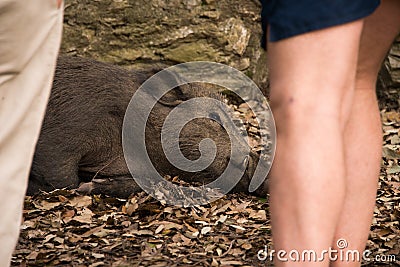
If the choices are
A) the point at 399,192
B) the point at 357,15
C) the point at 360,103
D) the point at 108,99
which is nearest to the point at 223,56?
the point at 108,99

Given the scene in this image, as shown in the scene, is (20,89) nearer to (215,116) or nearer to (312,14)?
(312,14)

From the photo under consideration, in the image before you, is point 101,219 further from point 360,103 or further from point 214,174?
point 360,103

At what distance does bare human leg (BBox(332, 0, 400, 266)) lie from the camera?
91.4 inches

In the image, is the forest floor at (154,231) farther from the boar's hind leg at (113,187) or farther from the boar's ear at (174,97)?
the boar's ear at (174,97)

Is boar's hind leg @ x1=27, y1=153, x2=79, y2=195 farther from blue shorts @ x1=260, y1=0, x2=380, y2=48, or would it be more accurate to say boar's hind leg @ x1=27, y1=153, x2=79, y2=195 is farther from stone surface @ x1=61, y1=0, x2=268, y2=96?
blue shorts @ x1=260, y1=0, x2=380, y2=48

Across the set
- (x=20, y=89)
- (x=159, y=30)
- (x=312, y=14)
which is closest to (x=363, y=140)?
(x=312, y=14)

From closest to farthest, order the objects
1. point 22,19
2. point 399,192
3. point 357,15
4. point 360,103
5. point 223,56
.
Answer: point 357,15 < point 22,19 < point 360,103 < point 399,192 < point 223,56

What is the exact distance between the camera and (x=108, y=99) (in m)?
4.59

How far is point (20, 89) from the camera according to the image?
2.25 meters

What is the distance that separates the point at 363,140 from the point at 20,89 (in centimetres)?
104

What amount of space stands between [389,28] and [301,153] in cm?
61

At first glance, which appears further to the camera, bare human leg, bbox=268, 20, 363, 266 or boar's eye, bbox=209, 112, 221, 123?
boar's eye, bbox=209, 112, 221, 123

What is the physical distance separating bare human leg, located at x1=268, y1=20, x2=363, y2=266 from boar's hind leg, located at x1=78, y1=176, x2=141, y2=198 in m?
2.48

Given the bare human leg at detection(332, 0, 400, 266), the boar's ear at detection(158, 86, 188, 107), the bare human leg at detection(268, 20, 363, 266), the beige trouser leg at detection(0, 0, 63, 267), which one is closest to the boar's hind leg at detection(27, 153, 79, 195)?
the boar's ear at detection(158, 86, 188, 107)
